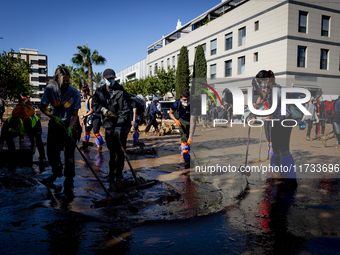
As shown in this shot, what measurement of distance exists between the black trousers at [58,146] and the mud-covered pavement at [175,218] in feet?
0.95

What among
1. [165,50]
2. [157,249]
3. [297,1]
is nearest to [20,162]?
[157,249]

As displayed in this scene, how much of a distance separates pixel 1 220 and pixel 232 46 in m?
29.3

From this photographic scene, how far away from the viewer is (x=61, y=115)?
4398 millimetres

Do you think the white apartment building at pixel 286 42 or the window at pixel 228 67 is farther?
the window at pixel 228 67

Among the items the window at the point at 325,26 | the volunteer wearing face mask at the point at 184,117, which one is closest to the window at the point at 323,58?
the window at the point at 325,26

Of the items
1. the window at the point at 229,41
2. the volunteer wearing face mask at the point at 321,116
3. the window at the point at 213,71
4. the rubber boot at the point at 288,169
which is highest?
the window at the point at 229,41

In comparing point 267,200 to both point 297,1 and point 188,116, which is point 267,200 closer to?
point 188,116

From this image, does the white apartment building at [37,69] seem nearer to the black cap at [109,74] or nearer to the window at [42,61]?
the window at [42,61]

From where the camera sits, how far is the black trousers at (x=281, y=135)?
16.0ft

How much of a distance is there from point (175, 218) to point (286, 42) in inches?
933

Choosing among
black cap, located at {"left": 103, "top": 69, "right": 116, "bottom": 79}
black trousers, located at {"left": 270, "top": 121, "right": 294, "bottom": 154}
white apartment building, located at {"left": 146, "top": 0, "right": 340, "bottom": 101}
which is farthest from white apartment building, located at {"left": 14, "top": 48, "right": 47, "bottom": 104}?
black trousers, located at {"left": 270, "top": 121, "right": 294, "bottom": 154}

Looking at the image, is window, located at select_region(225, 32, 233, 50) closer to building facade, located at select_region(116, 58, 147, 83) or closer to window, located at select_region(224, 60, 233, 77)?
window, located at select_region(224, 60, 233, 77)

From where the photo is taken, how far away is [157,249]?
2512 millimetres

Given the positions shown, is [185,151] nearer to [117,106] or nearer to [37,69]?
[117,106]
